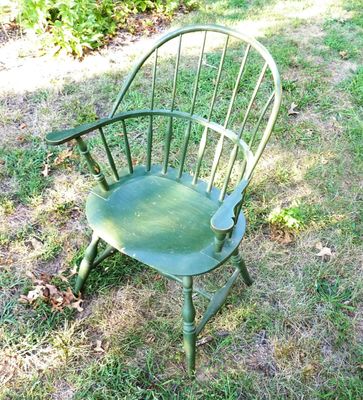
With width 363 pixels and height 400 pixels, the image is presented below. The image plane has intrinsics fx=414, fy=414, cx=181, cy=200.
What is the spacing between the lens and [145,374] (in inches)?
78.8

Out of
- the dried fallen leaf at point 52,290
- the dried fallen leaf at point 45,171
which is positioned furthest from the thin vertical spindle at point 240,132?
the dried fallen leaf at point 45,171

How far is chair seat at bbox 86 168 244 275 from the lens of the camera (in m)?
1.67

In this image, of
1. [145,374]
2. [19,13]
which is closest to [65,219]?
[145,374]

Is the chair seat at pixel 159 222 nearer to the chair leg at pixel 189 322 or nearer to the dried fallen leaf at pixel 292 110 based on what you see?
the chair leg at pixel 189 322

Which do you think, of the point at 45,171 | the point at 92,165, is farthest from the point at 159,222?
the point at 45,171

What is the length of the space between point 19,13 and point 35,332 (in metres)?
3.33

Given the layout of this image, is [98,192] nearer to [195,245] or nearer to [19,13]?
[195,245]

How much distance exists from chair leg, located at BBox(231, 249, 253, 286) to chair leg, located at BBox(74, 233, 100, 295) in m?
0.69

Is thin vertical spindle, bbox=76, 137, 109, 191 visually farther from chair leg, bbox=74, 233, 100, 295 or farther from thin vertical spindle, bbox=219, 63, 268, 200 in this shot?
thin vertical spindle, bbox=219, 63, 268, 200

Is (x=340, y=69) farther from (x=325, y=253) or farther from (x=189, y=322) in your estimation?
(x=189, y=322)

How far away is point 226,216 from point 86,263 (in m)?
0.94

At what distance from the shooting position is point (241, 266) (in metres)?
2.18

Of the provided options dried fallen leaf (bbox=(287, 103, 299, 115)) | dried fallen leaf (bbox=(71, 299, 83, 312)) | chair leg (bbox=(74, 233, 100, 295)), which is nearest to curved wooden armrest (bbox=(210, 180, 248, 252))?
chair leg (bbox=(74, 233, 100, 295))

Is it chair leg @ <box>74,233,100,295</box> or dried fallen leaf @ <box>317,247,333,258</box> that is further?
dried fallen leaf @ <box>317,247,333,258</box>
